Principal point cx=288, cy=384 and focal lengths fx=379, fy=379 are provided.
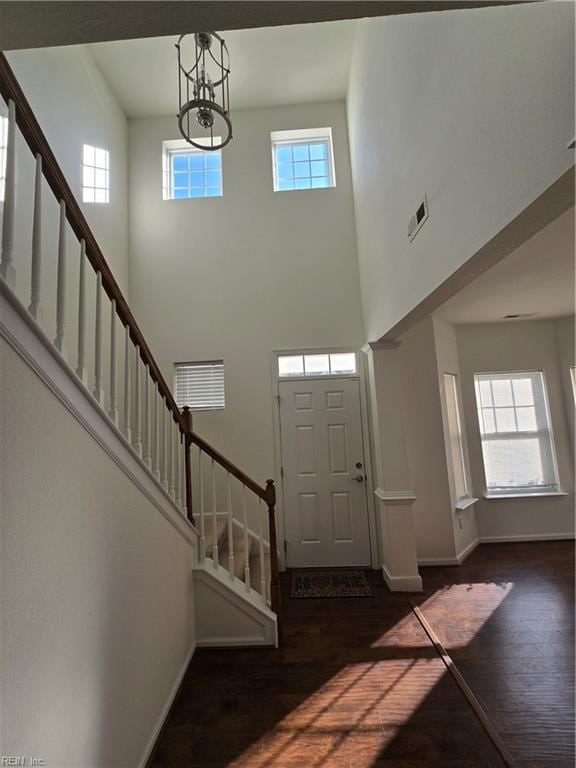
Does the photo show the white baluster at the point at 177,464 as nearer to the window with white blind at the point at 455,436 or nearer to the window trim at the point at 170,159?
the window with white blind at the point at 455,436

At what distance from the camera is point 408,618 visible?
2.85 metres

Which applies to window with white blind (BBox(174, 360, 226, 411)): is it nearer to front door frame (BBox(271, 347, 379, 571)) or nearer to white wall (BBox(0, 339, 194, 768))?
front door frame (BBox(271, 347, 379, 571))

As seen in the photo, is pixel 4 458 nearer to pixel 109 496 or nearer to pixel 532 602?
pixel 109 496

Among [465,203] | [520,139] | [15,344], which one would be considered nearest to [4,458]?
[15,344]

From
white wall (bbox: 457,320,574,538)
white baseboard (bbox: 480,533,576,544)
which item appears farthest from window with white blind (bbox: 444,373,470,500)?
white baseboard (bbox: 480,533,576,544)

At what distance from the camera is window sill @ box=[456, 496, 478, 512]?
407cm

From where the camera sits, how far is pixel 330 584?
11.5 feet

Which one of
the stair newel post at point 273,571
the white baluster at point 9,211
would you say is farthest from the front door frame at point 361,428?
the white baluster at point 9,211

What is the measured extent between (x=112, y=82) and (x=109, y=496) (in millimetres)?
4694

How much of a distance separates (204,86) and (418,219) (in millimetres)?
1720

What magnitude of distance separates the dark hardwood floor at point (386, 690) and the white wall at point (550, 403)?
1.43m

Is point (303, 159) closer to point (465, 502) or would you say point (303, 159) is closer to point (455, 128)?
point (455, 128)

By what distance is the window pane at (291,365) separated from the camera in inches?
164

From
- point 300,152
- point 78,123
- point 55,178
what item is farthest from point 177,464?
point 300,152
